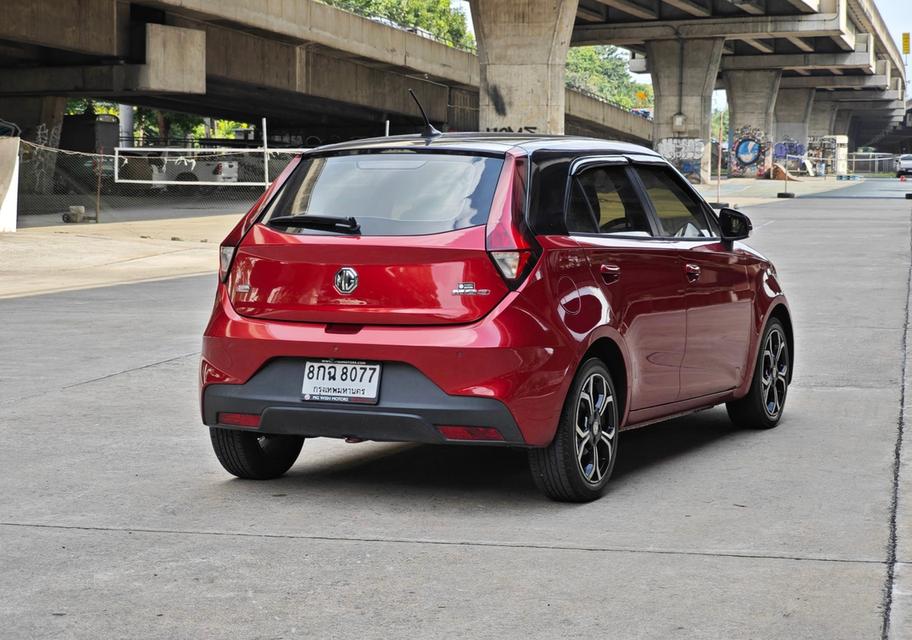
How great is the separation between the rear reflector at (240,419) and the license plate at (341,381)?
0.87ft

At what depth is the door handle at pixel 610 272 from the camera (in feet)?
21.5

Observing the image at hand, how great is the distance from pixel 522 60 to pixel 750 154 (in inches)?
1725

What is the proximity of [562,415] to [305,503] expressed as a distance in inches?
45.5

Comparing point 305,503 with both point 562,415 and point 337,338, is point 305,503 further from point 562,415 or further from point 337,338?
point 562,415

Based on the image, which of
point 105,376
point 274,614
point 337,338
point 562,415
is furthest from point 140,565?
point 105,376

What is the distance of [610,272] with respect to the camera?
6.59m

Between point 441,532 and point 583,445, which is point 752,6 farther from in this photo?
point 441,532

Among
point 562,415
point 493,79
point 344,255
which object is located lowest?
point 562,415

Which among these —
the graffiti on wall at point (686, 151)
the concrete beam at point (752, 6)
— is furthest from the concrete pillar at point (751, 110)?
the concrete beam at point (752, 6)

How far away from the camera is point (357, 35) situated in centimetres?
5234

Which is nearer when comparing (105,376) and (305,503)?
(305,503)

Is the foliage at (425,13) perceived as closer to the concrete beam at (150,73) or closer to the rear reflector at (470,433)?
the concrete beam at (150,73)

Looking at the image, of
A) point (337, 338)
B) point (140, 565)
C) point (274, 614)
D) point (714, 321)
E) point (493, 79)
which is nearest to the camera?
point (274, 614)

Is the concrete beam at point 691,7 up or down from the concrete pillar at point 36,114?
up
